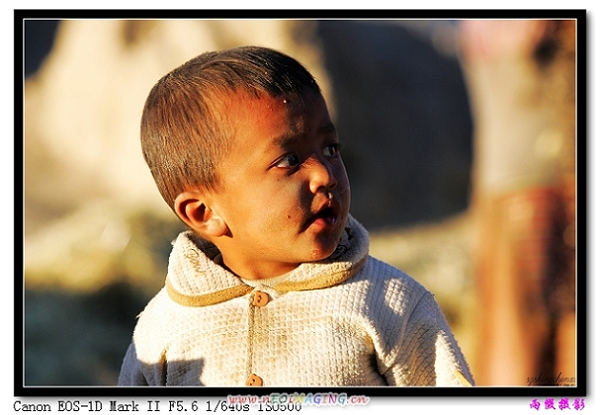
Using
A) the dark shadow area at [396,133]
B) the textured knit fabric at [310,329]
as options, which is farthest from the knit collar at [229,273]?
the dark shadow area at [396,133]

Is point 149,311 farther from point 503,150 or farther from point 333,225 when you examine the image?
point 503,150

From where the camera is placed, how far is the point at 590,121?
207 centimetres

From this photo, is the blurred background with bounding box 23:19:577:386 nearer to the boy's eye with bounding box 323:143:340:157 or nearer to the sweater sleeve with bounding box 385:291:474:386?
the sweater sleeve with bounding box 385:291:474:386

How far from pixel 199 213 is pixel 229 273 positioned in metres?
0.13

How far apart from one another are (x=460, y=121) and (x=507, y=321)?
219 centimetres

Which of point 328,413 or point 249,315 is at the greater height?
point 249,315

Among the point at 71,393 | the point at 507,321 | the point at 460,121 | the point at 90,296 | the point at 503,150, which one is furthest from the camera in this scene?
the point at 460,121

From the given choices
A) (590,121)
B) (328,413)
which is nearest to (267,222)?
(328,413)

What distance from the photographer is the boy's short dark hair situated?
1532 millimetres

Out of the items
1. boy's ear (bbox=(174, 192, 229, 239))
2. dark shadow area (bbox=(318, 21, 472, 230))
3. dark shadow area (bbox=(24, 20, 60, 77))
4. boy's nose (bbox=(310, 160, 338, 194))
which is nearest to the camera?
boy's nose (bbox=(310, 160, 338, 194))

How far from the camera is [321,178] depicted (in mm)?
1518

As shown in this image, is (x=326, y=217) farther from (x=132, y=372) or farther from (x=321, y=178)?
(x=132, y=372)

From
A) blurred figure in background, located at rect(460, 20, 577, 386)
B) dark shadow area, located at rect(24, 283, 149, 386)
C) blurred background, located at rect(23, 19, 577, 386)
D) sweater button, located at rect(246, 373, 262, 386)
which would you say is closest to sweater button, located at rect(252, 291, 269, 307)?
sweater button, located at rect(246, 373, 262, 386)

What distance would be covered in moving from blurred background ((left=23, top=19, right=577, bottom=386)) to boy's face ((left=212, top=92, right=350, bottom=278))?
3.21 feet
